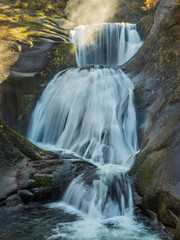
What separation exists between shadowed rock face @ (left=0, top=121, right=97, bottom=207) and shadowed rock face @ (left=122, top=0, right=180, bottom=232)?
5.30 feet

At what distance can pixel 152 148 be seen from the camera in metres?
6.26

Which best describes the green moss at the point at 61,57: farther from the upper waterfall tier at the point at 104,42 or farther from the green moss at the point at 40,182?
the green moss at the point at 40,182

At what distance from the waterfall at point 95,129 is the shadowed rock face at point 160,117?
0.50m

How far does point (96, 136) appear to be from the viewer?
9289 millimetres

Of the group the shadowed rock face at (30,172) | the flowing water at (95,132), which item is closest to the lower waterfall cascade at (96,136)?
the flowing water at (95,132)

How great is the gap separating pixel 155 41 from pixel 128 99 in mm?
2667

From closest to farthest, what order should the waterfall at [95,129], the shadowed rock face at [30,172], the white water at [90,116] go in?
the waterfall at [95,129] → the shadowed rock face at [30,172] → the white water at [90,116]

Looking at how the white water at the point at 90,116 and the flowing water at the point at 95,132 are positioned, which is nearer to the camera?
the flowing water at the point at 95,132

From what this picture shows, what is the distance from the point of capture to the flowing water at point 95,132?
5.42 metres

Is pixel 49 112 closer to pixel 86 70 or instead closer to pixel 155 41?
pixel 86 70

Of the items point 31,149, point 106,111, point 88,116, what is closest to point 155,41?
point 106,111

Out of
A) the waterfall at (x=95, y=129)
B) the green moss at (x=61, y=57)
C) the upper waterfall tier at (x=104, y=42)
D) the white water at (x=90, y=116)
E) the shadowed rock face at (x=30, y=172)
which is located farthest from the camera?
the upper waterfall tier at (x=104, y=42)

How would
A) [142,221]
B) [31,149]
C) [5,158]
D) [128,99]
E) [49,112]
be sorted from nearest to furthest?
[142,221], [5,158], [31,149], [128,99], [49,112]

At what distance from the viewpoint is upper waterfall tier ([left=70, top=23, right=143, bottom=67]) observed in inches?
626
